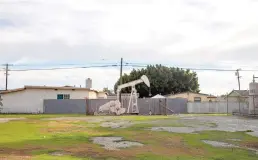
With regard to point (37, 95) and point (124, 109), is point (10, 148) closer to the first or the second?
point (124, 109)

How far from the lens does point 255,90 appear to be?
4541 centimetres

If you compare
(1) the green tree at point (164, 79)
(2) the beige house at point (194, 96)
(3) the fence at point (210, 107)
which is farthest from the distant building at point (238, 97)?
(1) the green tree at point (164, 79)

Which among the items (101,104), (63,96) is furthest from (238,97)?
(63,96)

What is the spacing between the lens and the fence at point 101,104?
54231mm

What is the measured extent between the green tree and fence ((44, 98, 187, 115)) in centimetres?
2273

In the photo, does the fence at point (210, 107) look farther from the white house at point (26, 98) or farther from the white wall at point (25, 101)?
the white wall at point (25, 101)

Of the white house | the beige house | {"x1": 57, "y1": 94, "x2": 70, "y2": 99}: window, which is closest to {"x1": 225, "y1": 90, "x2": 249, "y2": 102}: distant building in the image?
the beige house

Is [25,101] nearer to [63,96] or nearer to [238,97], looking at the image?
[63,96]

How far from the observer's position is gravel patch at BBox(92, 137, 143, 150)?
17141mm

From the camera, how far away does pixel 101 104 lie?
54000 millimetres

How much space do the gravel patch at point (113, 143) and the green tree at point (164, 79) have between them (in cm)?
6014

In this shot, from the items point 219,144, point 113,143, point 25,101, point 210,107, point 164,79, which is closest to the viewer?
point 113,143

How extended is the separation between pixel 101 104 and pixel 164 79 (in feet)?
106

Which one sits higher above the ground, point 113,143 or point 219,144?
point 113,143
